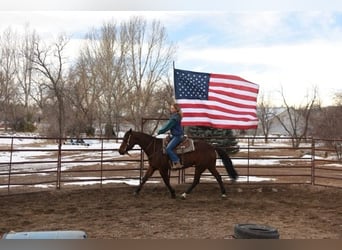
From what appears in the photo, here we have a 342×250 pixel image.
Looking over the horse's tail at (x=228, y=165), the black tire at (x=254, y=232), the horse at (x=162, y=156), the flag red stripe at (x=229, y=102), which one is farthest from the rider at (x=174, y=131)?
the black tire at (x=254, y=232)

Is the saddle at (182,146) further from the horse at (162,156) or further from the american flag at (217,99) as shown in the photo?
the american flag at (217,99)

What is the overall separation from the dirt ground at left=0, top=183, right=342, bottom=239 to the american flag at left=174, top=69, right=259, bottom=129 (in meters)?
1.27

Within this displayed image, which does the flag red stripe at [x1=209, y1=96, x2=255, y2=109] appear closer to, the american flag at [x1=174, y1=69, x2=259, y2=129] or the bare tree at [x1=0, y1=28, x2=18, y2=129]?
the american flag at [x1=174, y1=69, x2=259, y2=129]

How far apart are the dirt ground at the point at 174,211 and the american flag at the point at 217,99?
1270 mm

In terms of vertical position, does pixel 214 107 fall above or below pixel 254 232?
above

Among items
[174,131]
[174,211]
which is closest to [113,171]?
[174,131]

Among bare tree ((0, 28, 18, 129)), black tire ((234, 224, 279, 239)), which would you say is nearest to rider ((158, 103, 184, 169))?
black tire ((234, 224, 279, 239))

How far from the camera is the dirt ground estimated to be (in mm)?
3986

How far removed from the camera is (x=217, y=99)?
6.64m

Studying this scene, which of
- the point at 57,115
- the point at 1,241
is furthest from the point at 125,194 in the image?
the point at 57,115

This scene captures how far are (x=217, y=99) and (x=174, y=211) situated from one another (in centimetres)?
245

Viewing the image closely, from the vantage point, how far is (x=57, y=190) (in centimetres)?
610

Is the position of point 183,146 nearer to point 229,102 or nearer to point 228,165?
point 228,165

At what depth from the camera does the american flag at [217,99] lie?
6.59 meters
